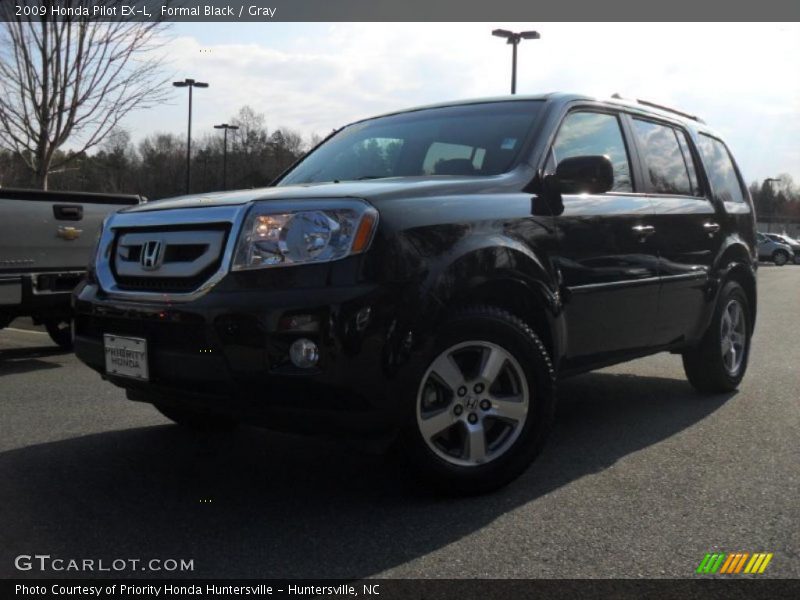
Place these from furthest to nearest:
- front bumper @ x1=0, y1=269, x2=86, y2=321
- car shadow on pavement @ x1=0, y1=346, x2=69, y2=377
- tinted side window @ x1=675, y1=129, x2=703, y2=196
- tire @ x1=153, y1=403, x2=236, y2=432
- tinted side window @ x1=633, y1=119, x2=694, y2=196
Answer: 1. car shadow on pavement @ x1=0, y1=346, x2=69, y2=377
2. front bumper @ x1=0, y1=269, x2=86, y2=321
3. tinted side window @ x1=675, y1=129, x2=703, y2=196
4. tinted side window @ x1=633, y1=119, x2=694, y2=196
5. tire @ x1=153, y1=403, x2=236, y2=432

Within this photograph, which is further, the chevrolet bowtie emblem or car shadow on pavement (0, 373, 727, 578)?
the chevrolet bowtie emblem

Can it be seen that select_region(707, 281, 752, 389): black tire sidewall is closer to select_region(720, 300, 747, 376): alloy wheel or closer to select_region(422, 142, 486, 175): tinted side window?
select_region(720, 300, 747, 376): alloy wheel

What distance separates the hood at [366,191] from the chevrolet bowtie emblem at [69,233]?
12.0ft

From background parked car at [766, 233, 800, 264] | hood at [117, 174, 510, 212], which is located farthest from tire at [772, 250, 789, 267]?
hood at [117, 174, 510, 212]

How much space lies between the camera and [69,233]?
7.26 m

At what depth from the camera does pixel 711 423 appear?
4.97 meters

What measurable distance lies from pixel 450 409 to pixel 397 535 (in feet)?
1.89

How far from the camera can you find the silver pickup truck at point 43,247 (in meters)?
6.81

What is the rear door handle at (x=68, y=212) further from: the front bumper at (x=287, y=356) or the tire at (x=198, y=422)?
the front bumper at (x=287, y=356)

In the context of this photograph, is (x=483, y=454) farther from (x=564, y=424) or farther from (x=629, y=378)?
(x=629, y=378)

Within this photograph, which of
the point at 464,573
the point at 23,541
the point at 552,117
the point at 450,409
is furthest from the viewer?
the point at 552,117

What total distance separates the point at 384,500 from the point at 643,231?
2116 mm

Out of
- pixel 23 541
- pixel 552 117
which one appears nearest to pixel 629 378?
pixel 552 117

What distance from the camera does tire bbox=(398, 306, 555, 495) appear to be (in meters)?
3.36
